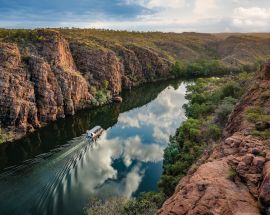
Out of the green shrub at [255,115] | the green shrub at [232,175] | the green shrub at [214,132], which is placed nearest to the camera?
the green shrub at [232,175]

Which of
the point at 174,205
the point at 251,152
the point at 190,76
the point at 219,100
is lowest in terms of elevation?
the point at 190,76

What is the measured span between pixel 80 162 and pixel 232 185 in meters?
43.0

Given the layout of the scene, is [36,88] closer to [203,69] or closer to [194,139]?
[194,139]

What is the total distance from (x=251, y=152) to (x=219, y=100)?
6318 centimetres

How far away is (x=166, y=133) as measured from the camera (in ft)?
278

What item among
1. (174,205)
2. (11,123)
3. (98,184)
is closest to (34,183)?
(98,184)

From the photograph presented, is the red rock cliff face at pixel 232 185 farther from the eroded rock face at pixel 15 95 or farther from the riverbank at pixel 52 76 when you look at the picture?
the eroded rock face at pixel 15 95

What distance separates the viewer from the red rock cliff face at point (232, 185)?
2022cm

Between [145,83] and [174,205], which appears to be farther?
[145,83]

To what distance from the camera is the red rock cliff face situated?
66.3 feet

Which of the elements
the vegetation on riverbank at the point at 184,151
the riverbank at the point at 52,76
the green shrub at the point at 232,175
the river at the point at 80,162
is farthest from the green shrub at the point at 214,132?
the riverbank at the point at 52,76

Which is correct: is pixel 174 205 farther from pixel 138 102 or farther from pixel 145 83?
pixel 145 83

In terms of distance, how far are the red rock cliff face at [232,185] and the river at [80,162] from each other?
2777 centimetres

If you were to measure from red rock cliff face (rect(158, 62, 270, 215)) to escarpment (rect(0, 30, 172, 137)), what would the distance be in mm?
61254
